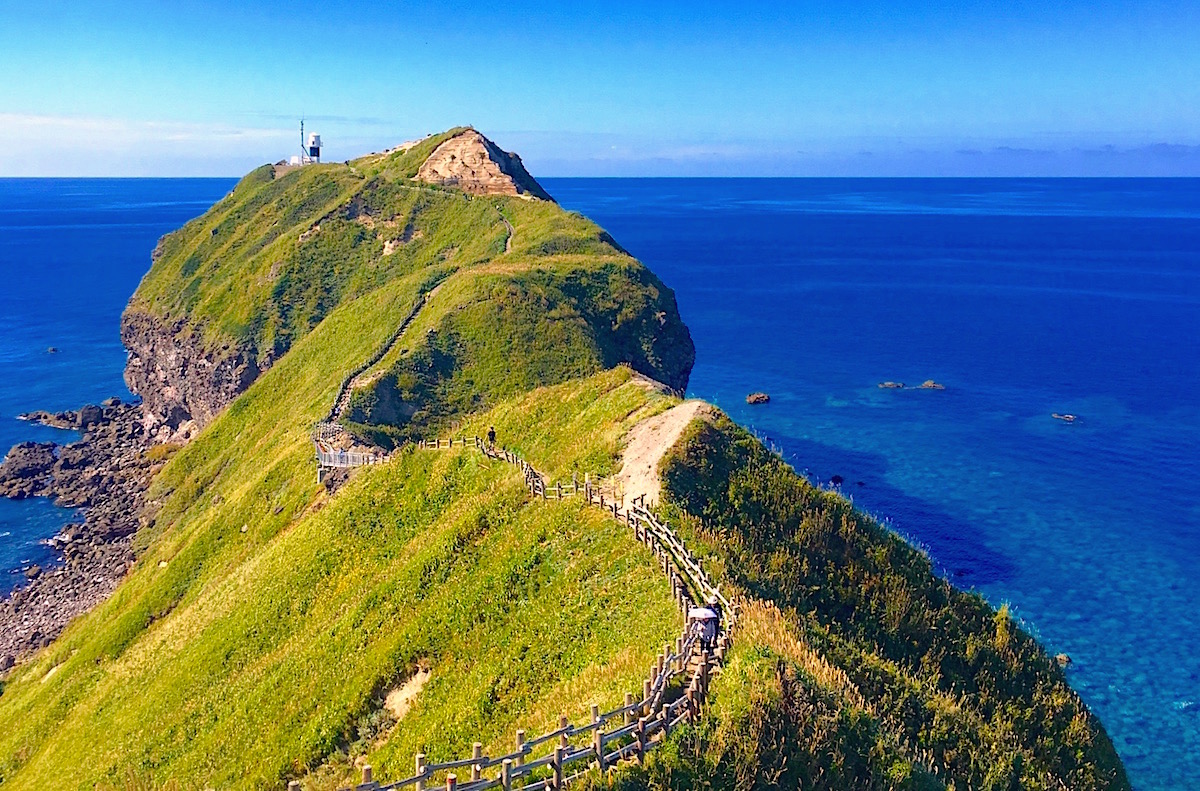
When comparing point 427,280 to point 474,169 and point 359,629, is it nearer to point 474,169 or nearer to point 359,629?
point 474,169

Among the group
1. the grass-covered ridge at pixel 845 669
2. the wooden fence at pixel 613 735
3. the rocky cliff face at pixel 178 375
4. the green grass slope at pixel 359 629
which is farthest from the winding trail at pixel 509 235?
the wooden fence at pixel 613 735

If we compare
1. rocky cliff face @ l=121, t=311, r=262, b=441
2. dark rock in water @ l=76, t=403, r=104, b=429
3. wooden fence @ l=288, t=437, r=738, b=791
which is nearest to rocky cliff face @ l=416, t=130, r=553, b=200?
rocky cliff face @ l=121, t=311, r=262, b=441

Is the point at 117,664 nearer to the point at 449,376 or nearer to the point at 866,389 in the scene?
the point at 449,376

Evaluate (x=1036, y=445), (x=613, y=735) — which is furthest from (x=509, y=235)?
(x=613, y=735)

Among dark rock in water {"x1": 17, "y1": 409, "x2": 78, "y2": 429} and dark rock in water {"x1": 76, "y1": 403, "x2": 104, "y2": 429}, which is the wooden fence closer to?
dark rock in water {"x1": 76, "y1": 403, "x2": 104, "y2": 429}

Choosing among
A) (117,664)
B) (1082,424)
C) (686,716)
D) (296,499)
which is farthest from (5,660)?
(1082,424)
